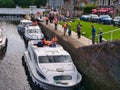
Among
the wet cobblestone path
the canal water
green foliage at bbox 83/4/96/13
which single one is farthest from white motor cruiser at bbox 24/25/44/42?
green foliage at bbox 83/4/96/13

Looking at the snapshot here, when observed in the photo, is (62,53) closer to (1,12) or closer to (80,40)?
(80,40)

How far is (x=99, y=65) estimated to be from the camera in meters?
27.5

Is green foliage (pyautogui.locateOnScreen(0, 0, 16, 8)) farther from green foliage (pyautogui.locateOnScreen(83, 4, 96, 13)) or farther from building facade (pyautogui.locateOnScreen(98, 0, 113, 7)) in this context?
building facade (pyautogui.locateOnScreen(98, 0, 113, 7))

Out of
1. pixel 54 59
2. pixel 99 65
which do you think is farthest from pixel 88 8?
pixel 99 65

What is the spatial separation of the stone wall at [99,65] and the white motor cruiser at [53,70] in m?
1.08

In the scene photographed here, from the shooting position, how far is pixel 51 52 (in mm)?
32125

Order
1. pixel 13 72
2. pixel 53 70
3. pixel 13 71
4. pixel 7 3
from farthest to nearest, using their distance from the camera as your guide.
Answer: pixel 7 3
pixel 13 71
pixel 13 72
pixel 53 70

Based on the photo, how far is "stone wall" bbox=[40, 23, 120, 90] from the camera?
977 inches

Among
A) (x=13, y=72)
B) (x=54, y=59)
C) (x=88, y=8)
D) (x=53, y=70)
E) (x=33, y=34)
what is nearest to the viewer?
(x=53, y=70)

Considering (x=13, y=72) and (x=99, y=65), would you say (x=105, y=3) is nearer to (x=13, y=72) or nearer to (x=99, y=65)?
(x=13, y=72)

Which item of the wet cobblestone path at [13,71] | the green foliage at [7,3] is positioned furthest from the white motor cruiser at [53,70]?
the green foliage at [7,3]

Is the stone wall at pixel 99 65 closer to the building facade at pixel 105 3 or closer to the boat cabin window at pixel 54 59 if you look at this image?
the boat cabin window at pixel 54 59

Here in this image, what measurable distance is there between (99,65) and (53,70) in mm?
3812

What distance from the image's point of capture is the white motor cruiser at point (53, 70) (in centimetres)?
2756
